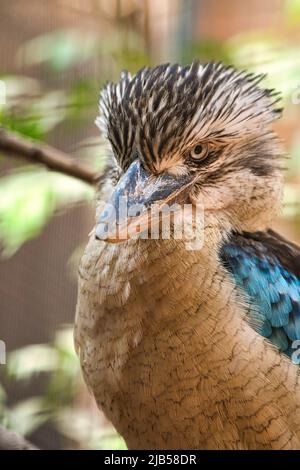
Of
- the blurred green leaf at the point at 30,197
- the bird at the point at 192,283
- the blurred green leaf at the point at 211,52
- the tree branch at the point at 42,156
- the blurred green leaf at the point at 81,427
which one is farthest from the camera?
the blurred green leaf at the point at 81,427

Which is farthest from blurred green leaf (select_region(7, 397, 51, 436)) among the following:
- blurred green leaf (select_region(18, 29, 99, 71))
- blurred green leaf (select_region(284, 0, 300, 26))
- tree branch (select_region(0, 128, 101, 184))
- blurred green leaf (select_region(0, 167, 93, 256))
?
blurred green leaf (select_region(284, 0, 300, 26))

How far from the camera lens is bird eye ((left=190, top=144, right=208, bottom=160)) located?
1.79 meters

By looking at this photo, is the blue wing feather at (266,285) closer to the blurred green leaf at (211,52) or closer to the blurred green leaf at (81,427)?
the blurred green leaf at (211,52)

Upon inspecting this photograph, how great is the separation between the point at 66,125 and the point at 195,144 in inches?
39.4

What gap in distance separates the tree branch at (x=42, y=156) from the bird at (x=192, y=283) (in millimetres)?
212

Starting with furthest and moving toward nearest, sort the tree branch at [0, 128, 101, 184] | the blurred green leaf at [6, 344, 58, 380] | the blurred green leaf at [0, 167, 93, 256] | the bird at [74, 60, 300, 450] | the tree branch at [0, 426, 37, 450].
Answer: the blurred green leaf at [6, 344, 58, 380] < the blurred green leaf at [0, 167, 93, 256] < the tree branch at [0, 128, 101, 184] < the tree branch at [0, 426, 37, 450] < the bird at [74, 60, 300, 450]

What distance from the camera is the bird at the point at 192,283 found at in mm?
1705

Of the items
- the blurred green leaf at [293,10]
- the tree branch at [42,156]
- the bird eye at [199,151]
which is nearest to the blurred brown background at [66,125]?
the blurred green leaf at [293,10]

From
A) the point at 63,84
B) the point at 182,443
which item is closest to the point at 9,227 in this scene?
the point at 182,443

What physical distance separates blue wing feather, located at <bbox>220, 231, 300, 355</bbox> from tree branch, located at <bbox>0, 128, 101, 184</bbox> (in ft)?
1.35

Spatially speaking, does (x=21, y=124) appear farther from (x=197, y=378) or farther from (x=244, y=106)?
(x=197, y=378)

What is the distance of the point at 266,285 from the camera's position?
1.83m

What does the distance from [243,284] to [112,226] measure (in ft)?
1.27

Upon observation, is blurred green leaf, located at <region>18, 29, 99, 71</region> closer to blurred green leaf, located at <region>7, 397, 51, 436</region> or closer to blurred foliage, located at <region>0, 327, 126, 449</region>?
blurred foliage, located at <region>0, 327, 126, 449</region>
